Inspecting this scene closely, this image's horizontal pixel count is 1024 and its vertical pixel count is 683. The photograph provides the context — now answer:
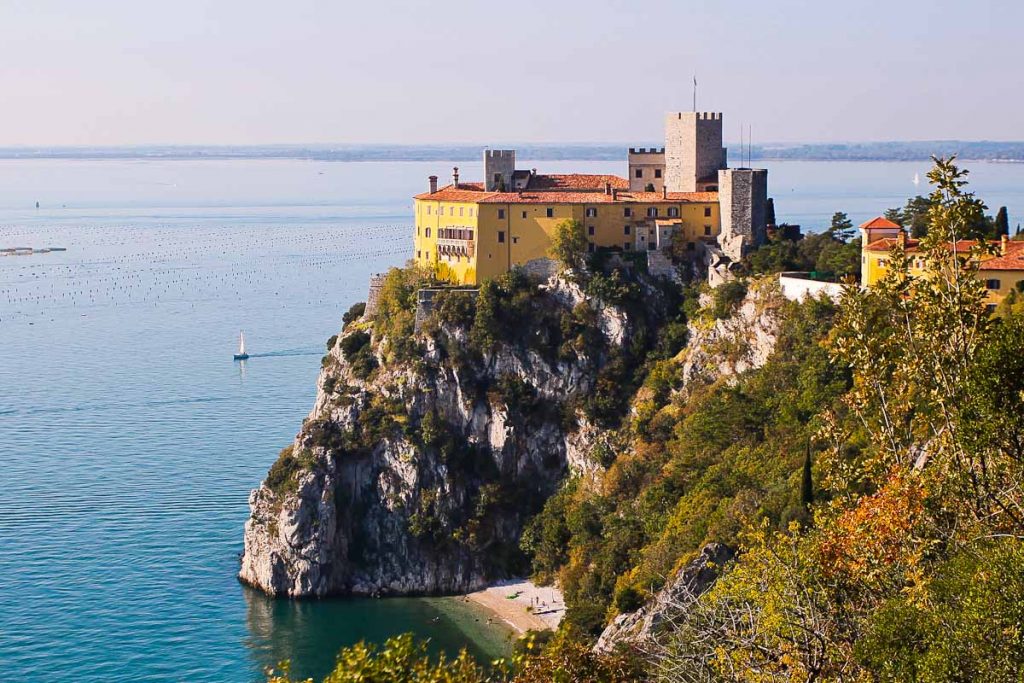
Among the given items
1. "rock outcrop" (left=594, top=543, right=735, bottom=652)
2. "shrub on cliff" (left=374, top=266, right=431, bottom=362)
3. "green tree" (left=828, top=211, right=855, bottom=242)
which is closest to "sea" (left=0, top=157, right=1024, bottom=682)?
"rock outcrop" (left=594, top=543, right=735, bottom=652)

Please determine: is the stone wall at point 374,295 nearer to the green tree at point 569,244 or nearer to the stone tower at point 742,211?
the green tree at point 569,244

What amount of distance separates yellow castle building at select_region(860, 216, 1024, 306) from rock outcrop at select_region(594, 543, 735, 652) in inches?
344

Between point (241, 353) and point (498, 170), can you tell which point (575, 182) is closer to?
point (498, 170)

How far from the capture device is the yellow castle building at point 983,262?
47.5 m

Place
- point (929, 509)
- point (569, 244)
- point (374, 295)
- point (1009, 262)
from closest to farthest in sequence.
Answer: point (929, 509)
point (1009, 262)
point (569, 244)
point (374, 295)

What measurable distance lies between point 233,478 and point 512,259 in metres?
17.0

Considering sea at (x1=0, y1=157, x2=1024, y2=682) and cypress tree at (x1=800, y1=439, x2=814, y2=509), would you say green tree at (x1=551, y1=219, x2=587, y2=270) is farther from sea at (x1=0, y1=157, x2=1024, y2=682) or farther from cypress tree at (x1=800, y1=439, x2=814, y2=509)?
cypress tree at (x1=800, y1=439, x2=814, y2=509)

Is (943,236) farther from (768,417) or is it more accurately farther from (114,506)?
(114,506)

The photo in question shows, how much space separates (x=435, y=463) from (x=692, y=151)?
15.7 m

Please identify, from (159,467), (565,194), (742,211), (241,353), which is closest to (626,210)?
(565,194)

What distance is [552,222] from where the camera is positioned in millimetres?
61844

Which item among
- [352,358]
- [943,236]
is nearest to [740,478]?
[352,358]

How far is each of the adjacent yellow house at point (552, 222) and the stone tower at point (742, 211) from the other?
3.32 ft

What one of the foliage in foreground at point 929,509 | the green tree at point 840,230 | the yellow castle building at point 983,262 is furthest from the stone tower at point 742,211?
the foliage in foreground at point 929,509
